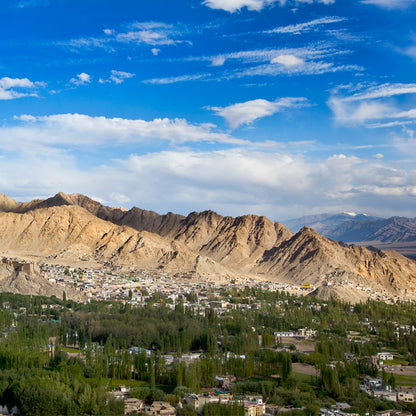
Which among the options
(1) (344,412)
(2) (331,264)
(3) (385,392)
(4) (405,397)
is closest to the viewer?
(1) (344,412)

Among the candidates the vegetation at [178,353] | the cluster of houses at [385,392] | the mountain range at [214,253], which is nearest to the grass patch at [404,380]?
the vegetation at [178,353]

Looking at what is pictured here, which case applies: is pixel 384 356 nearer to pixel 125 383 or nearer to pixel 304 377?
pixel 304 377

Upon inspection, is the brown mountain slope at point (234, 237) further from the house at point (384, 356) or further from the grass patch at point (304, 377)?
the grass patch at point (304, 377)

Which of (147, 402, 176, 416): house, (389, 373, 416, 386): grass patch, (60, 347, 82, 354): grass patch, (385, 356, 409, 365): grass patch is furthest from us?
(385, 356, 409, 365): grass patch

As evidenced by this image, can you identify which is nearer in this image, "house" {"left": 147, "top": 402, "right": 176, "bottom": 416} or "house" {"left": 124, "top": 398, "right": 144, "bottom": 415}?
"house" {"left": 147, "top": 402, "right": 176, "bottom": 416}

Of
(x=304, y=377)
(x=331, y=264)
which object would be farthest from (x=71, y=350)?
(x=331, y=264)

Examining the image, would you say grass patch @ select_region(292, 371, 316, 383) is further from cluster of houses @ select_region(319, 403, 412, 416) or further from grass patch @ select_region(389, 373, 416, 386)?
grass patch @ select_region(389, 373, 416, 386)

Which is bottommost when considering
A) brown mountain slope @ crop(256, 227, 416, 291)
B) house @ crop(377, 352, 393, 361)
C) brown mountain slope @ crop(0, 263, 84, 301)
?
house @ crop(377, 352, 393, 361)

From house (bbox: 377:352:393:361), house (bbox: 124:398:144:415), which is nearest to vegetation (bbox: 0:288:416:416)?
house (bbox: 124:398:144:415)
